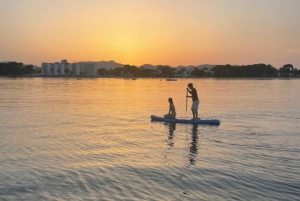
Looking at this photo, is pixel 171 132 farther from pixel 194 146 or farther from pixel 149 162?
pixel 149 162

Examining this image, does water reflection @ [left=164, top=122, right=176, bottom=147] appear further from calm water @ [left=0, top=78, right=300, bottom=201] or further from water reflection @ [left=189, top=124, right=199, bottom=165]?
water reflection @ [left=189, top=124, right=199, bottom=165]

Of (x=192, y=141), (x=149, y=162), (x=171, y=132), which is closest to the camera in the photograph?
(x=149, y=162)

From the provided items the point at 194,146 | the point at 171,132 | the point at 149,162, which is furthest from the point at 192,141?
the point at 149,162

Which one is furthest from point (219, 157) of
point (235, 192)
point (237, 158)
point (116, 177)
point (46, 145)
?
point (46, 145)

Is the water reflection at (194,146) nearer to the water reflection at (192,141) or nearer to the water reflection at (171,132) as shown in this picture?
the water reflection at (192,141)

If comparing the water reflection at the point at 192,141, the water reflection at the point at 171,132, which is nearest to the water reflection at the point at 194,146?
the water reflection at the point at 192,141

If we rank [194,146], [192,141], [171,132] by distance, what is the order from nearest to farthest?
[194,146] < [192,141] < [171,132]

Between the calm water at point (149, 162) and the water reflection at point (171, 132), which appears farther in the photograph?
the water reflection at point (171, 132)

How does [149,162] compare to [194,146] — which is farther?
[194,146]

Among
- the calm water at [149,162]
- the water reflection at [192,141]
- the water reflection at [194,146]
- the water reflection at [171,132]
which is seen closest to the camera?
the calm water at [149,162]

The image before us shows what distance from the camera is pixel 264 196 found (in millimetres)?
9508

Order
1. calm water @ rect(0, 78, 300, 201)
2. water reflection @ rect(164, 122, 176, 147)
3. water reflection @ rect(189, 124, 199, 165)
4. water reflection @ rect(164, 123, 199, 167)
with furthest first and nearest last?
water reflection @ rect(164, 122, 176, 147) → water reflection @ rect(164, 123, 199, 167) → water reflection @ rect(189, 124, 199, 165) → calm water @ rect(0, 78, 300, 201)

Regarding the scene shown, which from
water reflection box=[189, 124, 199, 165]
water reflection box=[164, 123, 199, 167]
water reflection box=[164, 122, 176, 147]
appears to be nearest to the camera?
water reflection box=[189, 124, 199, 165]

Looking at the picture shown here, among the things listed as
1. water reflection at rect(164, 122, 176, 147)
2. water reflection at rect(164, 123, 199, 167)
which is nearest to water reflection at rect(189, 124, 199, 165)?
water reflection at rect(164, 123, 199, 167)
